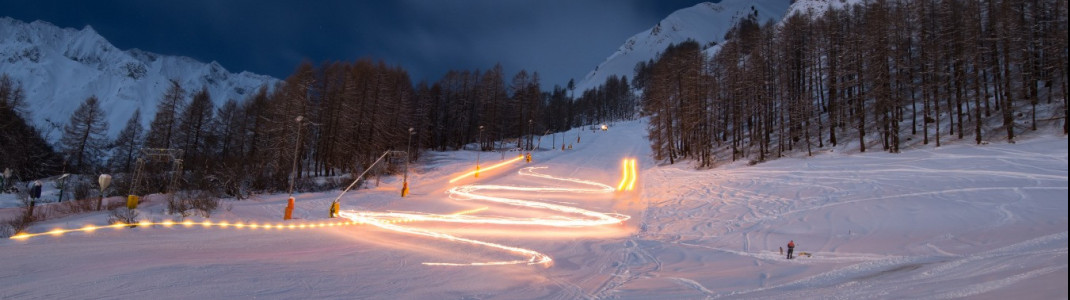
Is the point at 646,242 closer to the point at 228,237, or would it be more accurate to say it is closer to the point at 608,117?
the point at 228,237

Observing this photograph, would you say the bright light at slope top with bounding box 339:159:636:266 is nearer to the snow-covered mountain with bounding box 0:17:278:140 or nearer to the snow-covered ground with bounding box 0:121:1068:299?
the snow-covered ground with bounding box 0:121:1068:299

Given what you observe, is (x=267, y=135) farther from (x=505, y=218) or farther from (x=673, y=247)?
(x=673, y=247)

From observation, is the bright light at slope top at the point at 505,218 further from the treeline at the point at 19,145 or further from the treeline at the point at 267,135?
the treeline at the point at 19,145

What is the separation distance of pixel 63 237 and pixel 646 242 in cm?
1448

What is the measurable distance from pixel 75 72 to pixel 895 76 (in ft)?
553

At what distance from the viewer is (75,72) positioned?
119000 mm

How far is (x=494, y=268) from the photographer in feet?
30.8

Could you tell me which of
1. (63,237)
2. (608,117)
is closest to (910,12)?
(63,237)

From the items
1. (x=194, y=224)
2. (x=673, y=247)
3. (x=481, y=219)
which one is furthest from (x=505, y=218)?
(x=194, y=224)

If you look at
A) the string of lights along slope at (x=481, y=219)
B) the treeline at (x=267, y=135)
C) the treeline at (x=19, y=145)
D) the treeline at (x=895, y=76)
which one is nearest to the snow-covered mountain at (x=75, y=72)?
the treeline at (x=267, y=135)

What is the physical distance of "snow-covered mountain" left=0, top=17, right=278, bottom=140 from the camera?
102 meters

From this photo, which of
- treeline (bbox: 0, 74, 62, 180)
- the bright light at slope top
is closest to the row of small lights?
the bright light at slope top

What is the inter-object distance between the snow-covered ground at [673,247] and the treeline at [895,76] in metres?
5.18

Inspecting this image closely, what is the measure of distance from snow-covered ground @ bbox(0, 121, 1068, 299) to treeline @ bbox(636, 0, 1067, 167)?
5182mm
